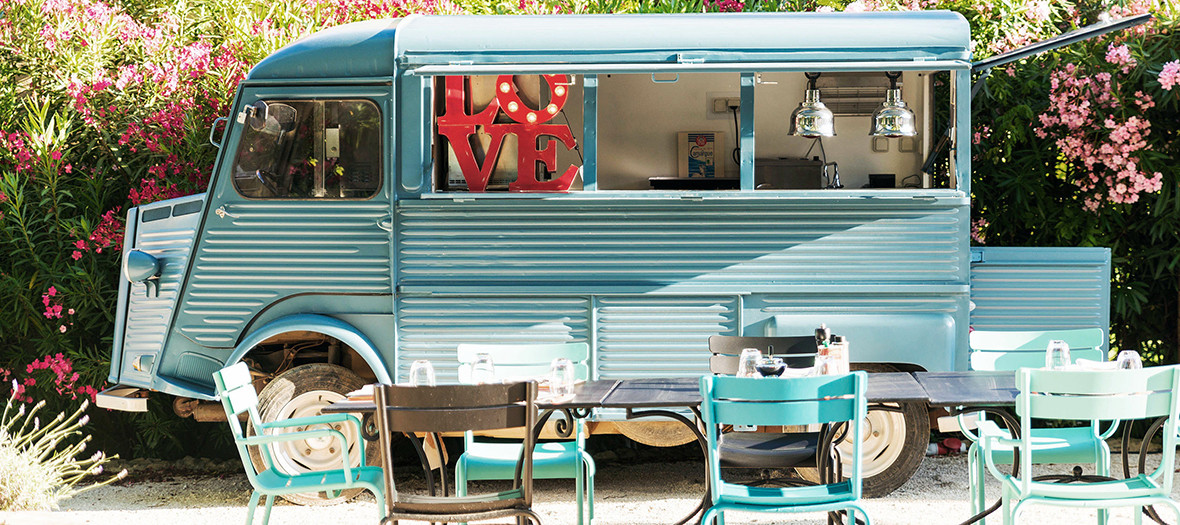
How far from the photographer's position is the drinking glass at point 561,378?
4.11 meters

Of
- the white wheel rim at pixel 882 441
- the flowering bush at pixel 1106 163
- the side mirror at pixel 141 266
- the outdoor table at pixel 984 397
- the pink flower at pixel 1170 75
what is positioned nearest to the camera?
the outdoor table at pixel 984 397

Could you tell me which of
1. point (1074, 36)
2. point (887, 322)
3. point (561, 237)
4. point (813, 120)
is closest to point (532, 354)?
point (561, 237)

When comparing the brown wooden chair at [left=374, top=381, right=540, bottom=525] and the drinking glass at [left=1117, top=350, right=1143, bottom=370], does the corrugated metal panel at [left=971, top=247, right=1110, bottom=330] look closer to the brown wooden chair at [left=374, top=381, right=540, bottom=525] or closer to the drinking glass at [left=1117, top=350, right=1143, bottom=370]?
the drinking glass at [left=1117, top=350, right=1143, bottom=370]

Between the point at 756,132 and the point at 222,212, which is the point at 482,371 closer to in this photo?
the point at 222,212

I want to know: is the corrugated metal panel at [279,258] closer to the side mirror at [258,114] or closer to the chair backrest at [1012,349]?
the side mirror at [258,114]

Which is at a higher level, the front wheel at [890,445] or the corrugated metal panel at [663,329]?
the corrugated metal panel at [663,329]

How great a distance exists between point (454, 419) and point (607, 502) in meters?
2.66

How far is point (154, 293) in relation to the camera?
600cm

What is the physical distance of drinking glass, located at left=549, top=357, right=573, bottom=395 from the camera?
411 centimetres

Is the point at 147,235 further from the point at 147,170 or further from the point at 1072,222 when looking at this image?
the point at 1072,222

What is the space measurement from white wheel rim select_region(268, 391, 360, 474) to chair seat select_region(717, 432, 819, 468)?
2341 millimetres

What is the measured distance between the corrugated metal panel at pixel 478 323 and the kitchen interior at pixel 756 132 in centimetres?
181

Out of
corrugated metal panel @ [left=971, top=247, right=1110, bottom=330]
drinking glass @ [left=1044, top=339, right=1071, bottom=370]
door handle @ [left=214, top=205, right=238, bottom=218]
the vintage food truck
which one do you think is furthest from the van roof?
drinking glass @ [left=1044, top=339, right=1071, bottom=370]

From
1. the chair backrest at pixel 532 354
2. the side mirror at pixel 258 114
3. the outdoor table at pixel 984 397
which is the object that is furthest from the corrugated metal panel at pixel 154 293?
the outdoor table at pixel 984 397
